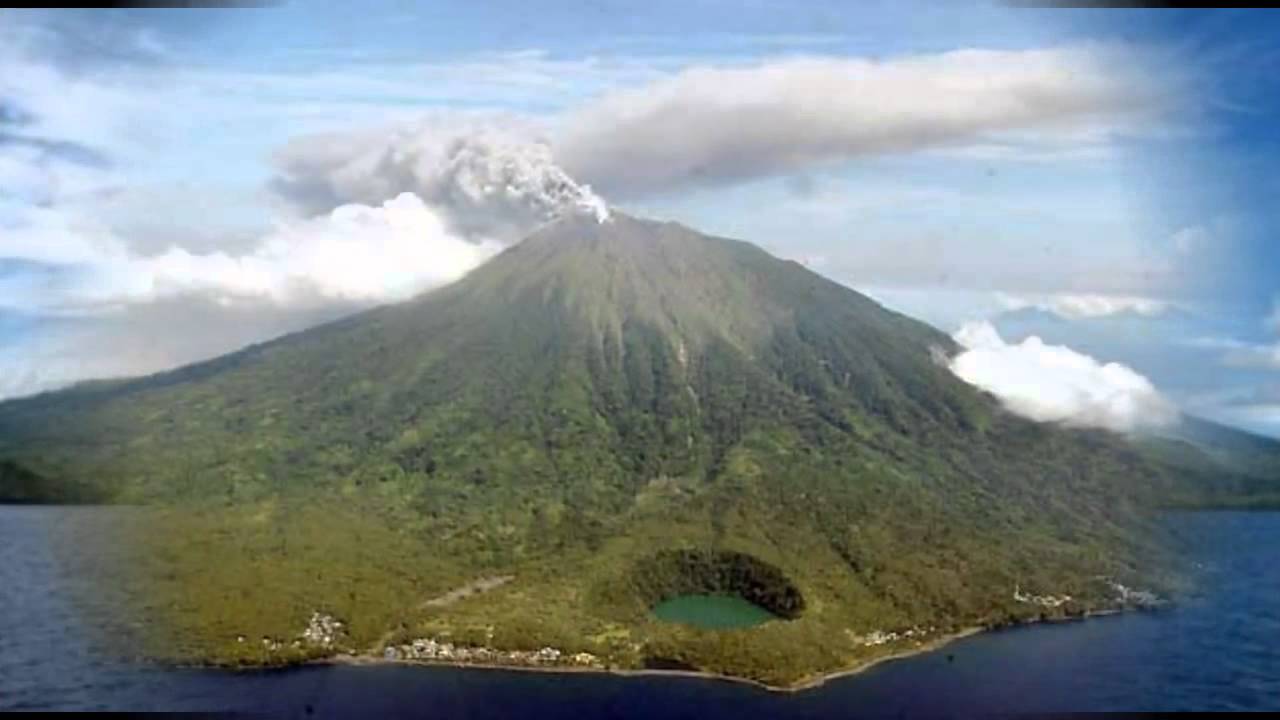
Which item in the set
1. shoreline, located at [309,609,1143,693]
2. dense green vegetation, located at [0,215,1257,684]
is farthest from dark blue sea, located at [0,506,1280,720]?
dense green vegetation, located at [0,215,1257,684]

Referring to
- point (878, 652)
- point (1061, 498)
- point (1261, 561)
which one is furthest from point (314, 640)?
point (1261, 561)

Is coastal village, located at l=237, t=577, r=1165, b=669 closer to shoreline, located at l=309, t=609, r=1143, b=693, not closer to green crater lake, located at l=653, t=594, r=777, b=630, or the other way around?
shoreline, located at l=309, t=609, r=1143, b=693

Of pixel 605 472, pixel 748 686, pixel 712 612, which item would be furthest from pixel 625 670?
pixel 605 472

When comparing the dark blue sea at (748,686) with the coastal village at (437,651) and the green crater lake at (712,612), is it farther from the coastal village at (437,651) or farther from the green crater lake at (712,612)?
the green crater lake at (712,612)

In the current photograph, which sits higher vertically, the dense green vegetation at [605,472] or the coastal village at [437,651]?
the dense green vegetation at [605,472]

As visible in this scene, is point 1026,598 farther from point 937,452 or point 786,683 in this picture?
point 786,683

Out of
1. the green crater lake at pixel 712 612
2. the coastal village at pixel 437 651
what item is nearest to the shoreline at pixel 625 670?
the coastal village at pixel 437 651
